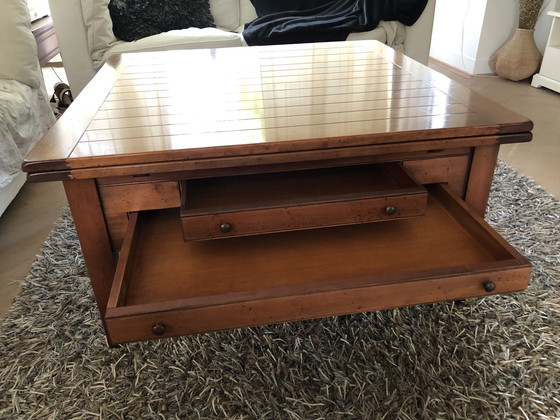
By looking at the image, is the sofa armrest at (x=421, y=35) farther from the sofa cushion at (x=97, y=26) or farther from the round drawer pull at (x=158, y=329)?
the round drawer pull at (x=158, y=329)

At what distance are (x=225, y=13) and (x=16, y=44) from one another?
3.63 feet

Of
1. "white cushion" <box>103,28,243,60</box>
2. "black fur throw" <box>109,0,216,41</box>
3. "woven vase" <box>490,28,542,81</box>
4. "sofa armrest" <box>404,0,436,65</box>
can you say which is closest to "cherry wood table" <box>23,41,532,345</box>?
"white cushion" <box>103,28,243,60</box>

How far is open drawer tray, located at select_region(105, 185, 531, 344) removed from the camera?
2.41 ft

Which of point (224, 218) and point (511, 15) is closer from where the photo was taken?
point (224, 218)

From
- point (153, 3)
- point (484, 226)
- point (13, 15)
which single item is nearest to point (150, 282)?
point (484, 226)

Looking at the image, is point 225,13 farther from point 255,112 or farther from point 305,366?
point 305,366

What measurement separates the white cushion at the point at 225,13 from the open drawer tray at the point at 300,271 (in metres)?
1.81

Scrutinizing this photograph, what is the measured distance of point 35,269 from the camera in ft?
4.42

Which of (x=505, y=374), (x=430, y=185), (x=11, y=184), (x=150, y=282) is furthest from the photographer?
(x=11, y=184)

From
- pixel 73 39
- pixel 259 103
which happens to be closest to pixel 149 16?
pixel 73 39

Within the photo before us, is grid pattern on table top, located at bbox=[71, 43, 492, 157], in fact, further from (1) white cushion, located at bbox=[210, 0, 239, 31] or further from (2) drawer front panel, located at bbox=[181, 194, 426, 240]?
(1) white cushion, located at bbox=[210, 0, 239, 31]

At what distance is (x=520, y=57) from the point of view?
9.37 feet

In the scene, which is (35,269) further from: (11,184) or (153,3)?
(153,3)

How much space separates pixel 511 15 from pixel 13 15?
105 inches
